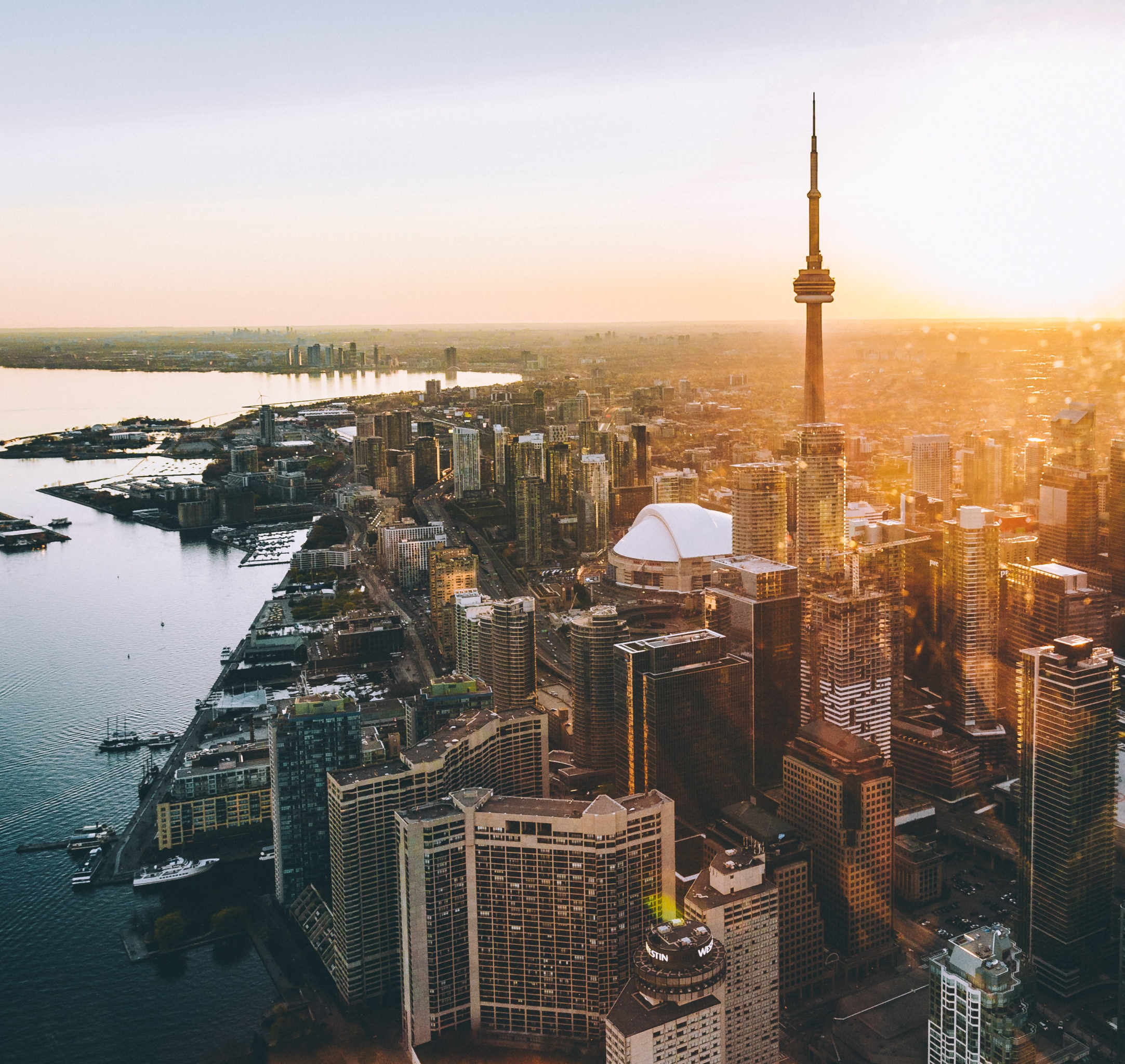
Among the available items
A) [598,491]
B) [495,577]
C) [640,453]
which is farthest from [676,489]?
[495,577]

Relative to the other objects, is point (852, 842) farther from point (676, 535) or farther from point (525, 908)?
point (676, 535)

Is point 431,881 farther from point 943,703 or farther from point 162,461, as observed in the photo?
Answer: point 162,461

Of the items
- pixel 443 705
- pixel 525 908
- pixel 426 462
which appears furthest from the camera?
pixel 426 462

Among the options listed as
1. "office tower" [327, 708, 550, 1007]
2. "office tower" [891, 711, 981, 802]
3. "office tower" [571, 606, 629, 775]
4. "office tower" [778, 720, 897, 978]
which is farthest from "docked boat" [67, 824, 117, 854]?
"office tower" [891, 711, 981, 802]

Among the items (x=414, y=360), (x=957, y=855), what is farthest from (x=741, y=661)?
(x=414, y=360)

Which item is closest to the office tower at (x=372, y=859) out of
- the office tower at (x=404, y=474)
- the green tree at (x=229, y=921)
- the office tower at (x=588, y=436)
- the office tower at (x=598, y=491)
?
the green tree at (x=229, y=921)
